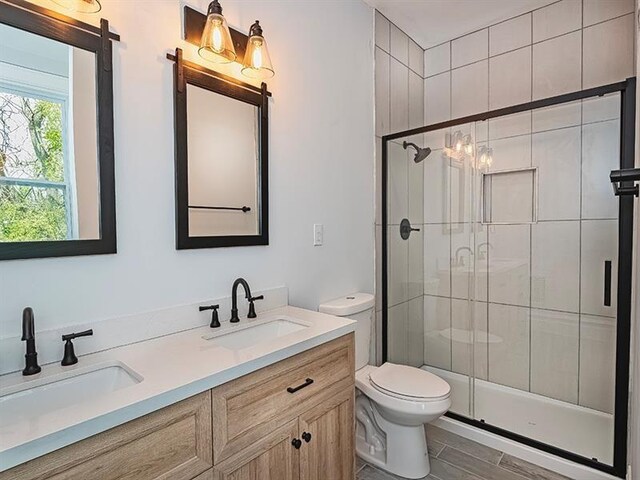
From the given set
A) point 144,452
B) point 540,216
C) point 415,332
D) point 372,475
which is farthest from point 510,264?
point 144,452

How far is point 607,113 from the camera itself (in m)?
1.90

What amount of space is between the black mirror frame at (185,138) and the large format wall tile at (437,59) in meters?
1.80

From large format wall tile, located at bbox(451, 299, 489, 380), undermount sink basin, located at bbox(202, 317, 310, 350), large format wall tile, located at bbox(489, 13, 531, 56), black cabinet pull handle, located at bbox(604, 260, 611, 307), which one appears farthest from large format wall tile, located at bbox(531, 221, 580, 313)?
undermount sink basin, located at bbox(202, 317, 310, 350)

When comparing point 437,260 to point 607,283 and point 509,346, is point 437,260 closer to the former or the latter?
point 509,346

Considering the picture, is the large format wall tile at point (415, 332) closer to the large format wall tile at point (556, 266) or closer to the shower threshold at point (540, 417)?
the shower threshold at point (540, 417)

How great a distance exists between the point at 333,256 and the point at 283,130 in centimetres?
76

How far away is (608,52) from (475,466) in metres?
2.51

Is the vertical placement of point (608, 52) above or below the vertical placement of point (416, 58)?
below

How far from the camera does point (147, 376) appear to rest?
3.15 feet

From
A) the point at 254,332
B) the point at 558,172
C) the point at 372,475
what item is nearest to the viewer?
the point at 254,332

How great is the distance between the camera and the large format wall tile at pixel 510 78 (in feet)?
8.00

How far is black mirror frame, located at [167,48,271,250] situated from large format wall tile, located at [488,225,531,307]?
5.49 feet

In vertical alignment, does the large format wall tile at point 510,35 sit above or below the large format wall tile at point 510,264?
above

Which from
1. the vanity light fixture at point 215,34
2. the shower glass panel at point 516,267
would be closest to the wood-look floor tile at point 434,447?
the shower glass panel at point 516,267
